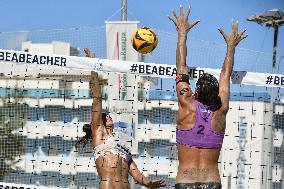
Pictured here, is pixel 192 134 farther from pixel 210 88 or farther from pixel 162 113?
pixel 162 113

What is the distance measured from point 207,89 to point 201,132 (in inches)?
13.7

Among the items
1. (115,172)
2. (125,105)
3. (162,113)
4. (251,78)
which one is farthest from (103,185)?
(162,113)

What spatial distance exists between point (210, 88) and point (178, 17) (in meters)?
0.93

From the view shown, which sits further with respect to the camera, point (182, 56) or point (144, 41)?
point (144, 41)

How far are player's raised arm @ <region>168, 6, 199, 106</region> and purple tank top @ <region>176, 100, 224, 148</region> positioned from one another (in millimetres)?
130

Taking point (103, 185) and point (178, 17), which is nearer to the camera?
point (178, 17)

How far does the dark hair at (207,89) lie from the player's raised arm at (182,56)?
0.35ft

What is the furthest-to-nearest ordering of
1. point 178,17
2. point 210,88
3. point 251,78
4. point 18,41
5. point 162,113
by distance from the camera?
point 162,113
point 18,41
point 251,78
point 178,17
point 210,88

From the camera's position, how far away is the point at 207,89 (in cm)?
495

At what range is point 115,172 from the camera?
7.07 m

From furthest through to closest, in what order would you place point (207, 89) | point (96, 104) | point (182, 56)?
point (96, 104), point (182, 56), point (207, 89)

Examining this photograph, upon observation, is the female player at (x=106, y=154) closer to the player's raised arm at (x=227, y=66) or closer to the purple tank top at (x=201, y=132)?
the player's raised arm at (x=227, y=66)

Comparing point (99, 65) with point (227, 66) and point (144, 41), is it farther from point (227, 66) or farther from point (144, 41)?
point (227, 66)

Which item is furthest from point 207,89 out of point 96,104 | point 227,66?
point 96,104
